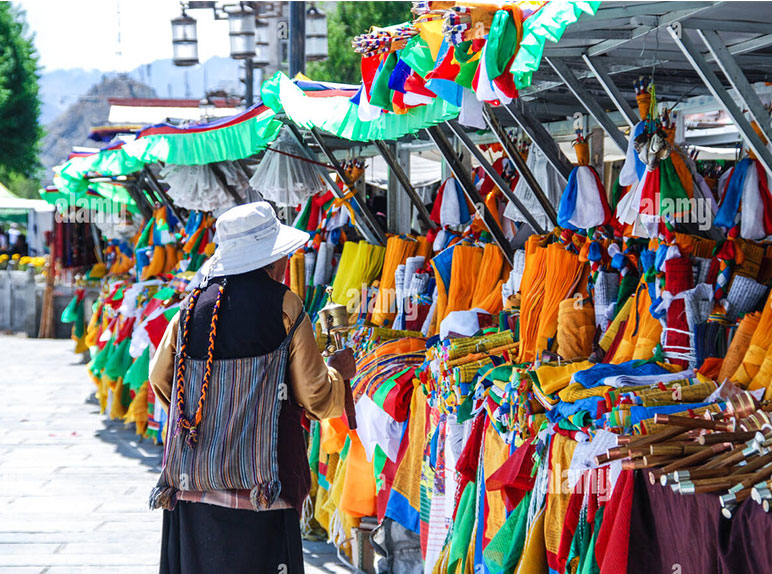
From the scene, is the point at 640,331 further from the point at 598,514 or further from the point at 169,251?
the point at 169,251

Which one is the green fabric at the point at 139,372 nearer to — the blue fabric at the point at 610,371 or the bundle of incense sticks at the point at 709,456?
the blue fabric at the point at 610,371

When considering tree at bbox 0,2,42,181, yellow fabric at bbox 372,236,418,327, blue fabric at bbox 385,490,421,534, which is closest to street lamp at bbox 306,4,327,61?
yellow fabric at bbox 372,236,418,327

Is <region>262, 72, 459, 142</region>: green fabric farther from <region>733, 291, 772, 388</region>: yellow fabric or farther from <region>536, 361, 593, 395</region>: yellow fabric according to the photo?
<region>733, 291, 772, 388</region>: yellow fabric

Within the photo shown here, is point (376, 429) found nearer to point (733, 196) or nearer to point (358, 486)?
point (358, 486)

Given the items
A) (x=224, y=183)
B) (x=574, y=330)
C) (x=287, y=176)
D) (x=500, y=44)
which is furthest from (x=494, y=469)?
(x=224, y=183)

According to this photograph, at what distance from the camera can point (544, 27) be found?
2.81 m

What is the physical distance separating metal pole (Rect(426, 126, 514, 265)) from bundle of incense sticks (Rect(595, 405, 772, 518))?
2185mm

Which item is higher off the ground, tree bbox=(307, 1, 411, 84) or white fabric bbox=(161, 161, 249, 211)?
tree bbox=(307, 1, 411, 84)

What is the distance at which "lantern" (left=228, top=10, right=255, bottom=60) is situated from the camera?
12.0 m

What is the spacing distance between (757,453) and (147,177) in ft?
27.0

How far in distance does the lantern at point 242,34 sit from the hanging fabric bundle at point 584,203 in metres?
A: 8.51

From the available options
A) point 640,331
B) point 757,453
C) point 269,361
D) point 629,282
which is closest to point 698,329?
point 640,331

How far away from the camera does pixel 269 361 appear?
3.23 m

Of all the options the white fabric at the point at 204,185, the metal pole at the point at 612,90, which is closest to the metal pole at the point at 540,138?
the metal pole at the point at 612,90
